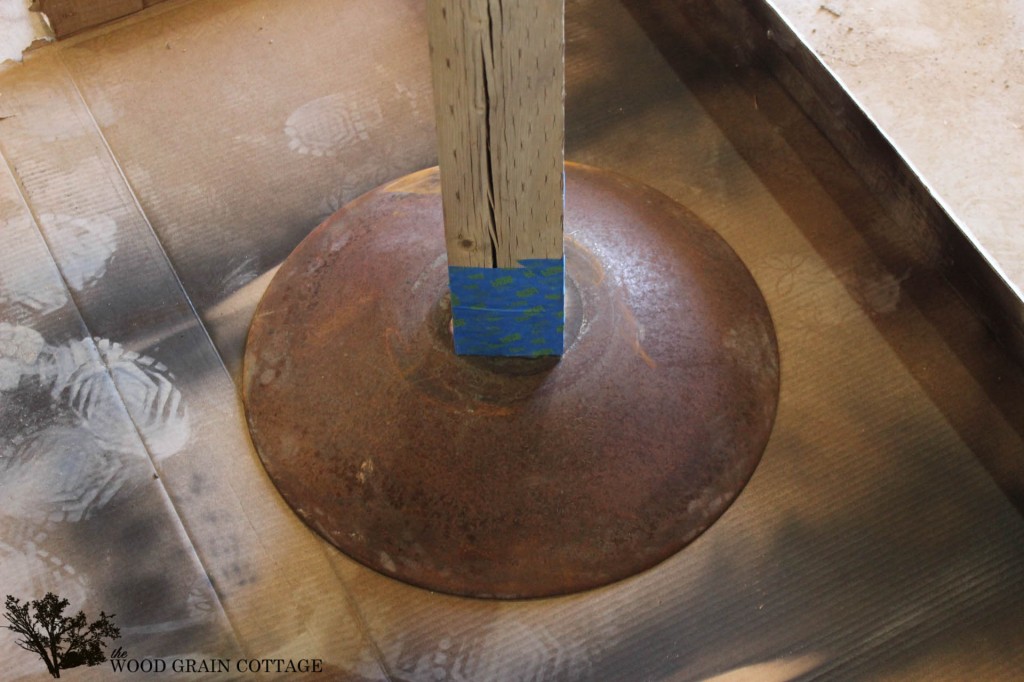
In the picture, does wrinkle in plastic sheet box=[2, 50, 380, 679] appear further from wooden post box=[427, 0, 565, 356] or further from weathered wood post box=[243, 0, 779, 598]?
wooden post box=[427, 0, 565, 356]

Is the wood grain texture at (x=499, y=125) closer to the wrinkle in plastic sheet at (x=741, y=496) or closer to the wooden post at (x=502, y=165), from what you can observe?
the wooden post at (x=502, y=165)

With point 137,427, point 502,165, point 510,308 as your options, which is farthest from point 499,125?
point 137,427

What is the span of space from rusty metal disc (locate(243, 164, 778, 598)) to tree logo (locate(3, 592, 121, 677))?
416 mm

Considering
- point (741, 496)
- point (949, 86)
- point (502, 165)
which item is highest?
point (502, 165)

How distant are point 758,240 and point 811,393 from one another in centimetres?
42

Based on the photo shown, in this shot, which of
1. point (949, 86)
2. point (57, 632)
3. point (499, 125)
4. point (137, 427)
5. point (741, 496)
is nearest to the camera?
point (499, 125)

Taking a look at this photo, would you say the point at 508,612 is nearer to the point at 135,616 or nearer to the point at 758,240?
the point at 135,616

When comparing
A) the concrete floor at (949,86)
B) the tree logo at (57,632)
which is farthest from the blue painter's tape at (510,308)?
the concrete floor at (949,86)

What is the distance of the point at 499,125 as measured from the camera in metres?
1.66

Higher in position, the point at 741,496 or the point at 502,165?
the point at 502,165

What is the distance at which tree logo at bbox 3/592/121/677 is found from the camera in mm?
1794

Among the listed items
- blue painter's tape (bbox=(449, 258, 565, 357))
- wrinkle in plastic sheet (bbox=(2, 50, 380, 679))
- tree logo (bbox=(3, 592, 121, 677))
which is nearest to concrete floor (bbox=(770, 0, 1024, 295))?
blue painter's tape (bbox=(449, 258, 565, 357))

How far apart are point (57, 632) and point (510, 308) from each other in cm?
103

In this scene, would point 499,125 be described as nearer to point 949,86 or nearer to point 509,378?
point 509,378
